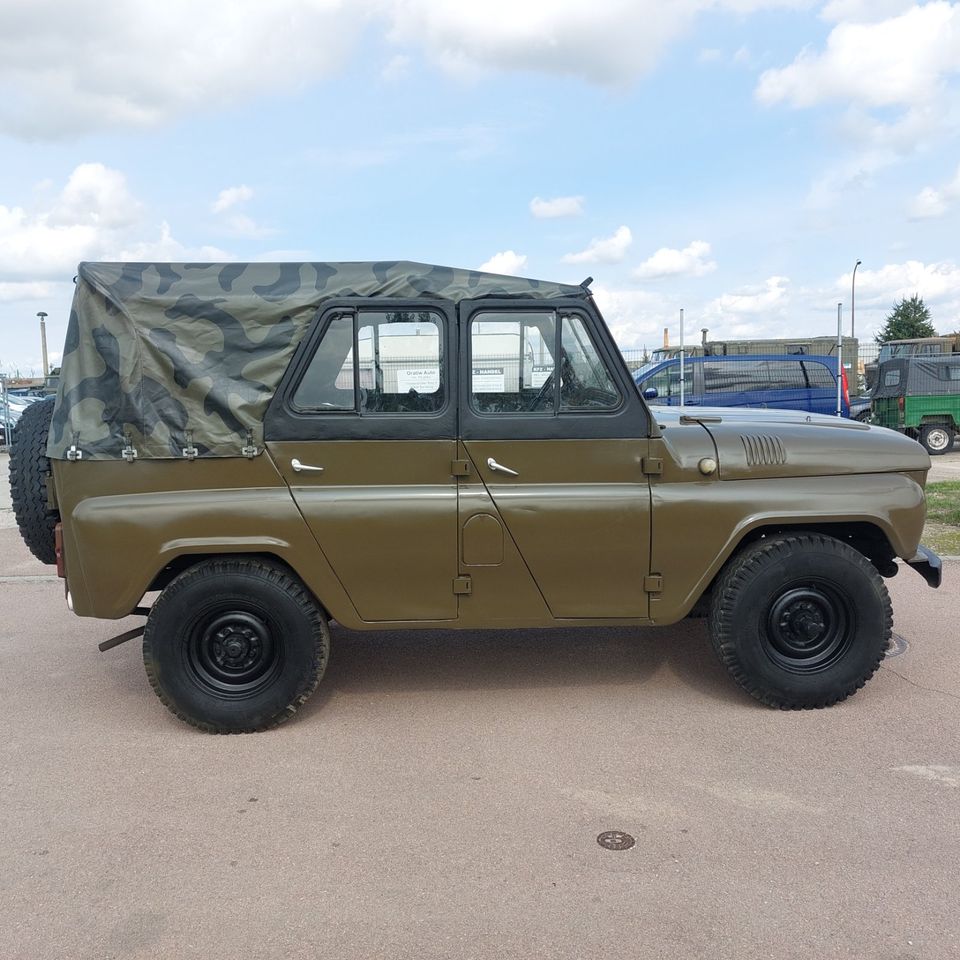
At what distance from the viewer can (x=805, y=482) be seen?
429 centimetres

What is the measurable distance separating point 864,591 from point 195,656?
329 cm

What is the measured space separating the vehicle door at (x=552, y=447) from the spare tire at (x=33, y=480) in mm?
2078

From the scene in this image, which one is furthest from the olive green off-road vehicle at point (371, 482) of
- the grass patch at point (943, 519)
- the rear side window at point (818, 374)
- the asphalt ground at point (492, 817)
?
the rear side window at point (818, 374)

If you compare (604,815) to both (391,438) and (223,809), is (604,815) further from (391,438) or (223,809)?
(391,438)

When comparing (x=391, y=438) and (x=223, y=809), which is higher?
(x=391, y=438)

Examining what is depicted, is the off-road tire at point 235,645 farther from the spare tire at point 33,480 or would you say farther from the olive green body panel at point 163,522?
the spare tire at point 33,480

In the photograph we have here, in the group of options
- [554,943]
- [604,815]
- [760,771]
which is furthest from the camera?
[760,771]

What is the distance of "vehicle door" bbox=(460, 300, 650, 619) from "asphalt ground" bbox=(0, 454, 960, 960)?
83 cm

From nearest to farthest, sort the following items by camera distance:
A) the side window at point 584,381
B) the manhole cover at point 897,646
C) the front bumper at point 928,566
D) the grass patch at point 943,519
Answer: the side window at point 584,381
the front bumper at point 928,566
the manhole cover at point 897,646
the grass patch at point 943,519

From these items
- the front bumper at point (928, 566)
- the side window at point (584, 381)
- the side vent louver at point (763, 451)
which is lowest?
the front bumper at point (928, 566)

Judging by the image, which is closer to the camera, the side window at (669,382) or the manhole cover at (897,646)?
the manhole cover at (897,646)

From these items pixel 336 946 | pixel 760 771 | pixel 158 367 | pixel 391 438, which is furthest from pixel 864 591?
pixel 158 367

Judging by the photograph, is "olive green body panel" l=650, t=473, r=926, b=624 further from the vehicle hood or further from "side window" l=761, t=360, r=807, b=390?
"side window" l=761, t=360, r=807, b=390

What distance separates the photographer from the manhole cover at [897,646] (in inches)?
204
